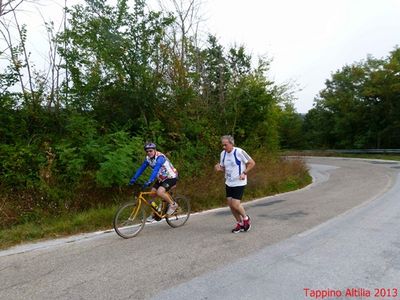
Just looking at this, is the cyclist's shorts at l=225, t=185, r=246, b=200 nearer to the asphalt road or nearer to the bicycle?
the asphalt road

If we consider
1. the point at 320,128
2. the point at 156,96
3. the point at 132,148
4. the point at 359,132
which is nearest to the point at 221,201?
the point at 132,148

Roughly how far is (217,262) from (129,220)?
2438 millimetres

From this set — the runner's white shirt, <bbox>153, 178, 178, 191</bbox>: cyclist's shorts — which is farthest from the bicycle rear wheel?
the runner's white shirt

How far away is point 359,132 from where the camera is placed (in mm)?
48156

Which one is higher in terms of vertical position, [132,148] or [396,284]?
[132,148]

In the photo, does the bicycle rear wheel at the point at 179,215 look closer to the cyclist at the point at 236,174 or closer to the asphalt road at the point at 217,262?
the asphalt road at the point at 217,262

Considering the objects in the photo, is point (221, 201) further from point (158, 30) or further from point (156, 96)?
point (158, 30)

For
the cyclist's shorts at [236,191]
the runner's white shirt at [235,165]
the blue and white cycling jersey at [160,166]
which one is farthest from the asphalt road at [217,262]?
the blue and white cycling jersey at [160,166]

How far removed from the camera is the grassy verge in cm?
739

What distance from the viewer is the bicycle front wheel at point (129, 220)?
24.0 feet

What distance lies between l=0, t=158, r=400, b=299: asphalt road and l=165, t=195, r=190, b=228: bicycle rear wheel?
0.67ft

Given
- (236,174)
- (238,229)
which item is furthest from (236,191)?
(238,229)

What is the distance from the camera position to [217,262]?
5633mm

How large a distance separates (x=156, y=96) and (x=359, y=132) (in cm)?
4063
